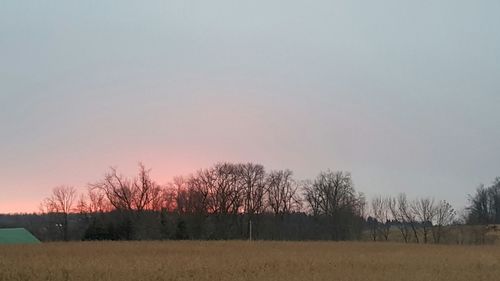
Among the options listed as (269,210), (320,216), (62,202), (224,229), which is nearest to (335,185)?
(320,216)

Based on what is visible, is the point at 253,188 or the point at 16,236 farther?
the point at 253,188

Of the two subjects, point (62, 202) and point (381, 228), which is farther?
point (62, 202)

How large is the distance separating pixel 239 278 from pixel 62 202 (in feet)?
279

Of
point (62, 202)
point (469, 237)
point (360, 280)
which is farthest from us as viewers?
point (62, 202)

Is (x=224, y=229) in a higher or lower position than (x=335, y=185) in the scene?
lower

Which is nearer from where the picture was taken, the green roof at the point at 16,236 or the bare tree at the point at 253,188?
the green roof at the point at 16,236

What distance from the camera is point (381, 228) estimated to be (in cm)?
9269

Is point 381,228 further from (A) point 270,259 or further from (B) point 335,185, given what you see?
(A) point 270,259

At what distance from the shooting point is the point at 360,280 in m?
21.4

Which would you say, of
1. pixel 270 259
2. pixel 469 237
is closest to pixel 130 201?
pixel 469 237

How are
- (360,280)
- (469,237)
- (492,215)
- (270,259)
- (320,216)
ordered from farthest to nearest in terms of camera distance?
(492,215) → (320,216) → (469,237) → (270,259) → (360,280)

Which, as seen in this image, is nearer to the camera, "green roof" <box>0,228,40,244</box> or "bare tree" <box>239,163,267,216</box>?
"green roof" <box>0,228,40,244</box>

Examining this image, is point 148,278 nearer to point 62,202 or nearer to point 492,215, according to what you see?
point 62,202

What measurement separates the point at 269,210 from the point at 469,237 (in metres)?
29.6
